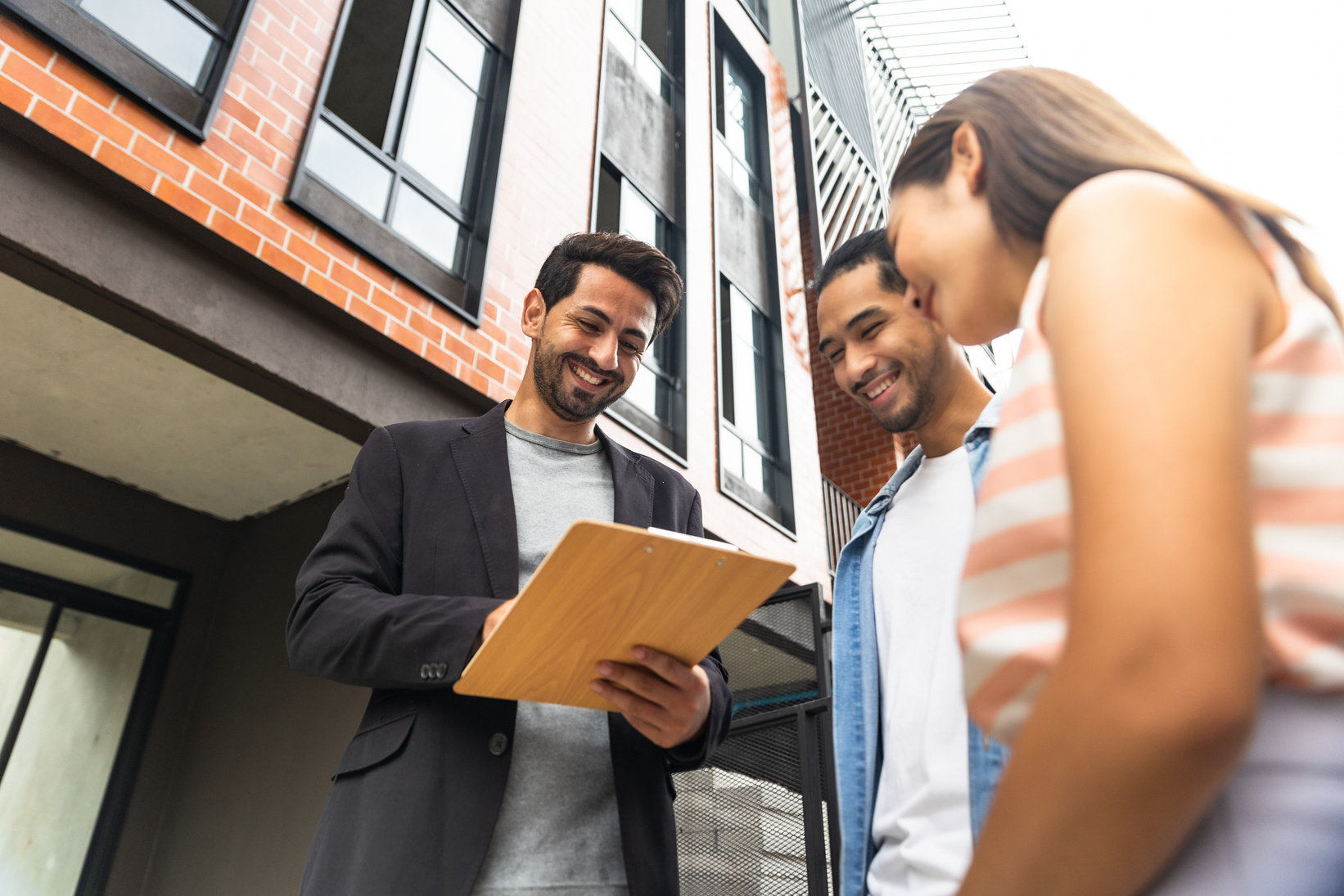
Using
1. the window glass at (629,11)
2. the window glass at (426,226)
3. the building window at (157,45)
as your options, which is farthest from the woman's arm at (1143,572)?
the window glass at (629,11)

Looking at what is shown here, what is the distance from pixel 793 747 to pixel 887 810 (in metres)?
2.99

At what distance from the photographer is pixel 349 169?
441cm

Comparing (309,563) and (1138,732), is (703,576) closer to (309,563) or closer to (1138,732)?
(1138,732)

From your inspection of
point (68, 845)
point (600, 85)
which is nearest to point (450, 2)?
point (600, 85)

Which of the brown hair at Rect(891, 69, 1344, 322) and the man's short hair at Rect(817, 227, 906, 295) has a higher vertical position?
the man's short hair at Rect(817, 227, 906, 295)

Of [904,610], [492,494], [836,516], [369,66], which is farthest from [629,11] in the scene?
[904,610]

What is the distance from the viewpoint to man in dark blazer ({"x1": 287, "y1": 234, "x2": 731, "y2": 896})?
1401mm

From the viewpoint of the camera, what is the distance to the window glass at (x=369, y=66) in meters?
4.64

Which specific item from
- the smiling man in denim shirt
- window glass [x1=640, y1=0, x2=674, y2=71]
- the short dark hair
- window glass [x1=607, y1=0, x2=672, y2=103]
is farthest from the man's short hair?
window glass [x1=640, y1=0, x2=674, y2=71]

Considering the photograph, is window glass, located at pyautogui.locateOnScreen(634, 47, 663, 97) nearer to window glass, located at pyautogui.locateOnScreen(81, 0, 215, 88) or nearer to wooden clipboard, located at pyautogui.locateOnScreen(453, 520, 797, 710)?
window glass, located at pyautogui.locateOnScreen(81, 0, 215, 88)

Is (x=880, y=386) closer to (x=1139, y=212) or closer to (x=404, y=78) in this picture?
(x=1139, y=212)

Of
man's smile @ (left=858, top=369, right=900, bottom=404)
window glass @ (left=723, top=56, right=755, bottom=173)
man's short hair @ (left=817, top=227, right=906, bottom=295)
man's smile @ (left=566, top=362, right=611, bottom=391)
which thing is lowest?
man's smile @ (left=858, top=369, right=900, bottom=404)

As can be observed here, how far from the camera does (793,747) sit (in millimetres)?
4156

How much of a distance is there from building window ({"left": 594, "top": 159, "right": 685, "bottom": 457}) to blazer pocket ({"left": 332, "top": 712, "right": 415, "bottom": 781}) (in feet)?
15.2
